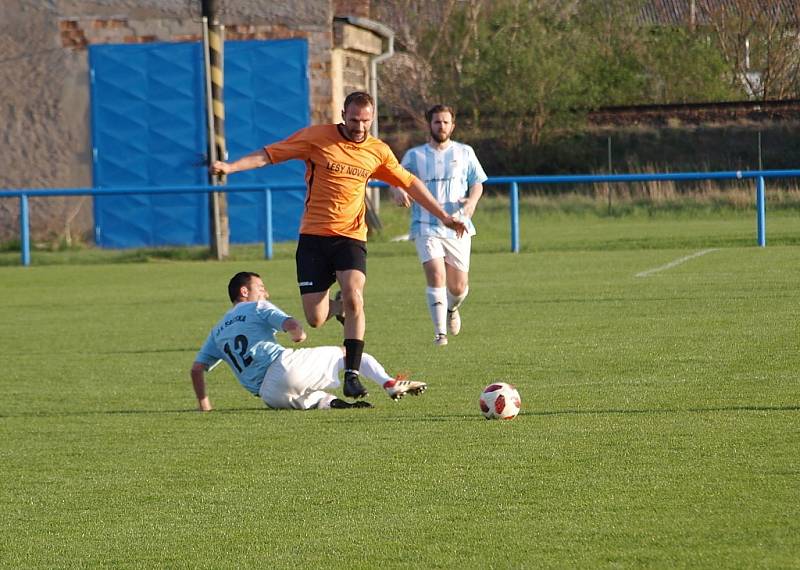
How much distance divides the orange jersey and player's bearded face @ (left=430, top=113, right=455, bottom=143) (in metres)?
2.33

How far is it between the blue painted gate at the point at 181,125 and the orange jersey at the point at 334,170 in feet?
55.0

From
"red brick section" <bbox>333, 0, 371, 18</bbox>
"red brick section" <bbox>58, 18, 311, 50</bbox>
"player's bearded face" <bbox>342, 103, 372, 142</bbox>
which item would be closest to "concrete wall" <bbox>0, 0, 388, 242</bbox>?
"red brick section" <bbox>58, 18, 311, 50</bbox>

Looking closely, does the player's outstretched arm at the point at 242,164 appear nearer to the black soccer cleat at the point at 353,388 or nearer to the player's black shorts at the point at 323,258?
the player's black shorts at the point at 323,258

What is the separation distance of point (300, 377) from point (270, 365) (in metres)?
0.19

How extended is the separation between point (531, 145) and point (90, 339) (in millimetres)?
27198

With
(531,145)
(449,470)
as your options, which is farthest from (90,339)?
(531,145)

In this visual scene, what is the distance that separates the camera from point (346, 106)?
969cm

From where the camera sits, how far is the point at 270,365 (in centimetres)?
891

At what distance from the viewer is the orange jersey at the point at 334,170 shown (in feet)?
32.7

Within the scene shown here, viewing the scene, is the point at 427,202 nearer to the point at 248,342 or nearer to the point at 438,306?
the point at 248,342

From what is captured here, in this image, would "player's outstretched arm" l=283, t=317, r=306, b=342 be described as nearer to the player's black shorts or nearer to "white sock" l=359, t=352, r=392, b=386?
"white sock" l=359, t=352, r=392, b=386

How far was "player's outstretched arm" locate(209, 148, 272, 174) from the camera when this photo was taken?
9.07 metres

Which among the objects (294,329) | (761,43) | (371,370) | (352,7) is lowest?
(371,370)

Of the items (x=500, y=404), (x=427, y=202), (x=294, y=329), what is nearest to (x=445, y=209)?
(x=427, y=202)
